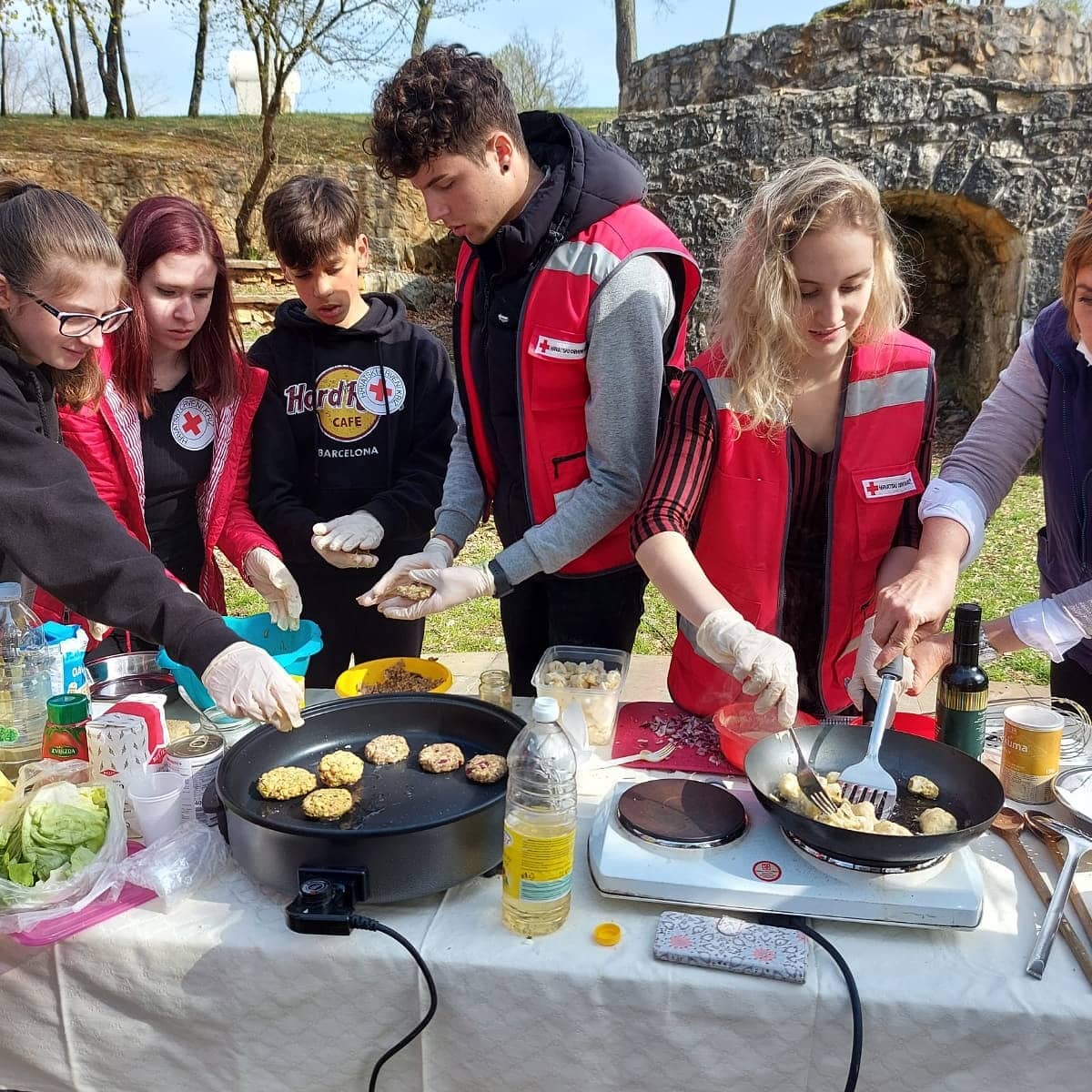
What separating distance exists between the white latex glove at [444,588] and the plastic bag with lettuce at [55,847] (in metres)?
0.66

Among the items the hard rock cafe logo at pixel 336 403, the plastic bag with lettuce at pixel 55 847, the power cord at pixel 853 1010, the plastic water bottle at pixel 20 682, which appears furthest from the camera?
the hard rock cafe logo at pixel 336 403

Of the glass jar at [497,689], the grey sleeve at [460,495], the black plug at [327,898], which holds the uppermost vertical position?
the grey sleeve at [460,495]

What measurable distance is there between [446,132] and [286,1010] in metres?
1.51

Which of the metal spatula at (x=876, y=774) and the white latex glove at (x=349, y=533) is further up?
the white latex glove at (x=349, y=533)

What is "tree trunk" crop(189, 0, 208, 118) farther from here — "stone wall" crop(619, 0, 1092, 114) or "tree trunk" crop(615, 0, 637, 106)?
"stone wall" crop(619, 0, 1092, 114)

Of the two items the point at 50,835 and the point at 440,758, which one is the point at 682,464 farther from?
the point at 50,835

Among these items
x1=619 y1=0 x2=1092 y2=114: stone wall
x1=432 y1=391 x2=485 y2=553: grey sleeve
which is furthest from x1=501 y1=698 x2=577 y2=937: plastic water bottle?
x1=619 y1=0 x2=1092 y2=114: stone wall

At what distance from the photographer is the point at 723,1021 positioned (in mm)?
1114

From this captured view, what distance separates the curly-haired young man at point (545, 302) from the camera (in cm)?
176

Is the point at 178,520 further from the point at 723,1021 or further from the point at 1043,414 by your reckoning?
the point at 1043,414

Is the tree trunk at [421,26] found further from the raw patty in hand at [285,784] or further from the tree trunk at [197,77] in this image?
the raw patty in hand at [285,784]

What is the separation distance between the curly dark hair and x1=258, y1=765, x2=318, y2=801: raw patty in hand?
117cm

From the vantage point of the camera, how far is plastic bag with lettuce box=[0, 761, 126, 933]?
47.3 inches

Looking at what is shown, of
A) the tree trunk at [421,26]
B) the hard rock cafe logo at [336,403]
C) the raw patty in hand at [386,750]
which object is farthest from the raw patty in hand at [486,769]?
the tree trunk at [421,26]
